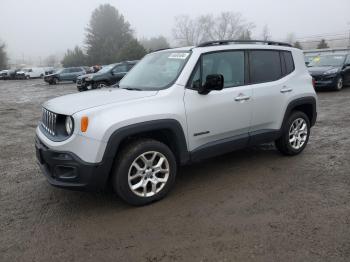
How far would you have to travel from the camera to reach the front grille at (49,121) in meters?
3.96

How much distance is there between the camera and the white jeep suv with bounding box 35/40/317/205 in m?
3.62

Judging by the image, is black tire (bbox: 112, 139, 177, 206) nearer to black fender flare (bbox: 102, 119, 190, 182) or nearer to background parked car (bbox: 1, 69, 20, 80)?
black fender flare (bbox: 102, 119, 190, 182)

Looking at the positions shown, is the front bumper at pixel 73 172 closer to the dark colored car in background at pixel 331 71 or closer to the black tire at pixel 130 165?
the black tire at pixel 130 165

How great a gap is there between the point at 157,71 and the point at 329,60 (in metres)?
13.0

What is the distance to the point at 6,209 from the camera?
4070 millimetres

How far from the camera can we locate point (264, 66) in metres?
5.12

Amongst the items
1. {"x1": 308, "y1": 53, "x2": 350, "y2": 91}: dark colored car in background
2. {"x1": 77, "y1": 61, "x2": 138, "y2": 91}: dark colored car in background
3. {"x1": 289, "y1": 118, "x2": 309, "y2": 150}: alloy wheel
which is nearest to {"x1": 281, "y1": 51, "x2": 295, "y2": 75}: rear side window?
{"x1": 289, "y1": 118, "x2": 309, "y2": 150}: alloy wheel

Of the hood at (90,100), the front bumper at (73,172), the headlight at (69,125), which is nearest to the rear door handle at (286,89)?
the hood at (90,100)

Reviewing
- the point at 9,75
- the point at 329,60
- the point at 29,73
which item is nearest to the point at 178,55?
the point at 329,60

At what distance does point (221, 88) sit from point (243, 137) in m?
0.93

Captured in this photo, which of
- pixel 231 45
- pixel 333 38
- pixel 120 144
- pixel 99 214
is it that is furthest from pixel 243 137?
pixel 333 38

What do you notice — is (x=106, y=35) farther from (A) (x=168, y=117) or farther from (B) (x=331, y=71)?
(A) (x=168, y=117)

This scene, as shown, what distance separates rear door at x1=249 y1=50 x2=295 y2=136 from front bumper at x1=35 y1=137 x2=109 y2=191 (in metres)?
2.32

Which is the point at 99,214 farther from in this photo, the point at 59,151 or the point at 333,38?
the point at 333,38
